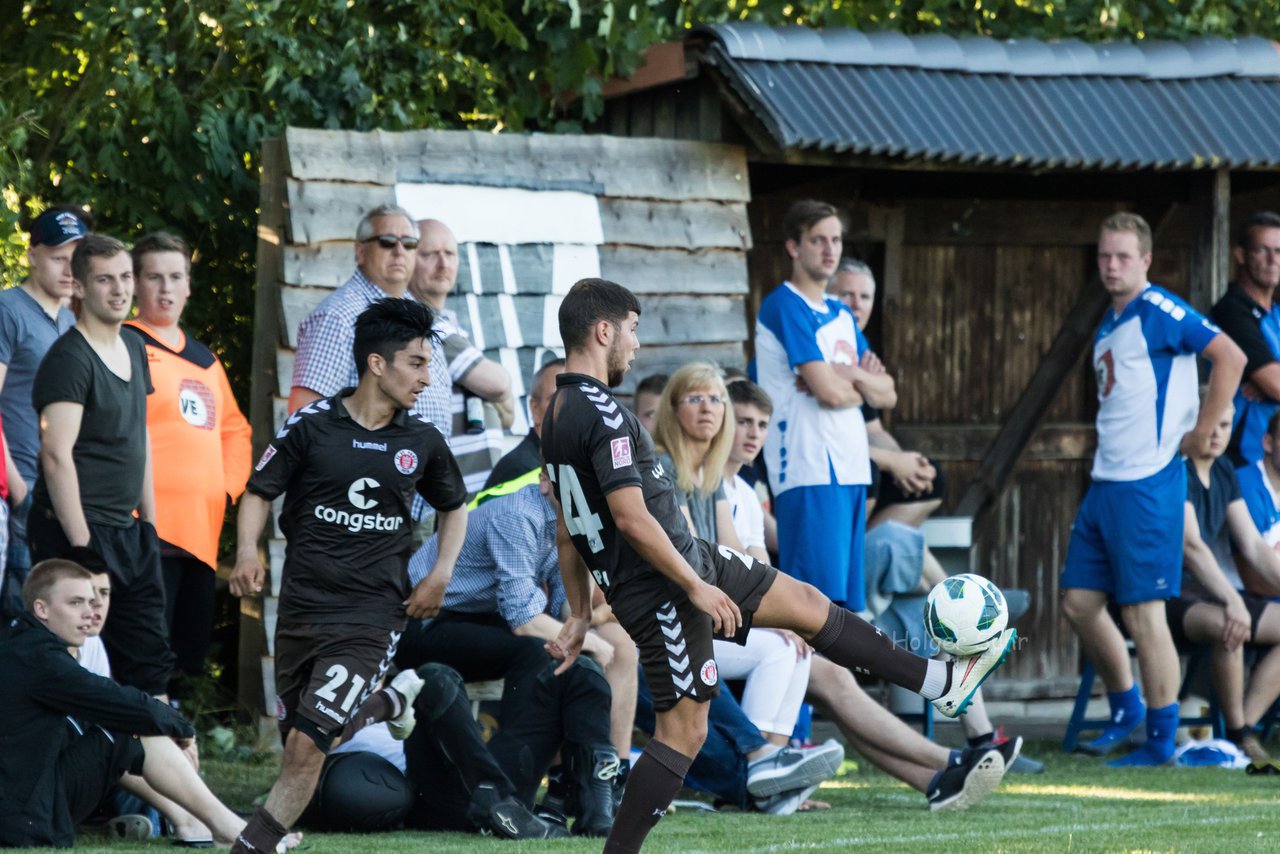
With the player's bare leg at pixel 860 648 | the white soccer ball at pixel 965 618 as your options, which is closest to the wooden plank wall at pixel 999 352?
the white soccer ball at pixel 965 618

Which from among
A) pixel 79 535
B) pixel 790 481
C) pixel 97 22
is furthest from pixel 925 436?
pixel 79 535

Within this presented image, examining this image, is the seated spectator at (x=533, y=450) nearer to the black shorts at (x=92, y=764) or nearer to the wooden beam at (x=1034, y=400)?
the black shorts at (x=92, y=764)

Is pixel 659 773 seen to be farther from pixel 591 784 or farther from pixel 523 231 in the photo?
pixel 523 231

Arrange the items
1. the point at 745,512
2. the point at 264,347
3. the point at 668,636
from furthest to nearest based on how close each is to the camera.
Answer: the point at 264,347 < the point at 745,512 < the point at 668,636

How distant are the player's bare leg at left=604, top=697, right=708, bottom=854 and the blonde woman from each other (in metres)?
2.06

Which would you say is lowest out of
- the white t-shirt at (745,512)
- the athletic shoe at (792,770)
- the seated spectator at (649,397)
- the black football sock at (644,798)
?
the athletic shoe at (792,770)

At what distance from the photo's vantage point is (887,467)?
9906mm

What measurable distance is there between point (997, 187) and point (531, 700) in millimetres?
5883

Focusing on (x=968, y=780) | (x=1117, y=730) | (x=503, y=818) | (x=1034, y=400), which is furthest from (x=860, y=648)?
(x=1034, y=400)

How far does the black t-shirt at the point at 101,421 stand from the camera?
23.1ft

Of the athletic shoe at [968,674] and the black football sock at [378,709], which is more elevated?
the athletic shoe at [968,674]

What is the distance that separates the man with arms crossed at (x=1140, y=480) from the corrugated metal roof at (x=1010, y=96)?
99 cm

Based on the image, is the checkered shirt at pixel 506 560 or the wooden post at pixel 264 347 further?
the wooden post at pixel 264 347

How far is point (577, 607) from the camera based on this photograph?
6238 mm
